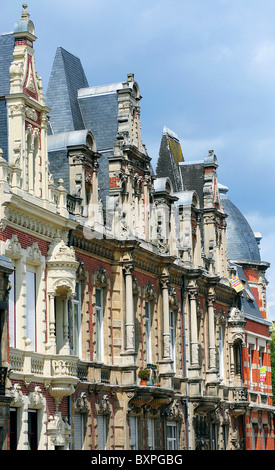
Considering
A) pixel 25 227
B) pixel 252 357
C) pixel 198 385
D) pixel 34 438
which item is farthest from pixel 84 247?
pixel 252 357

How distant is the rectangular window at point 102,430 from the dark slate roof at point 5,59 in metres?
13.6

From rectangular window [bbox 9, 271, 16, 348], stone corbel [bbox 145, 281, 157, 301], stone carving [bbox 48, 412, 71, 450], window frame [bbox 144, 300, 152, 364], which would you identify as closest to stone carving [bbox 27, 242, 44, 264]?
rectangular window [bbox 9, 271, 16, 348]

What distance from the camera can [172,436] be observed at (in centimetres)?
4953

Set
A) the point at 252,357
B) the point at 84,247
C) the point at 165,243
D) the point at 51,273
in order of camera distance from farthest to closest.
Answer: the point at 252,357 < the point at 165,243 < the point at 84,247 < the point at 51,273

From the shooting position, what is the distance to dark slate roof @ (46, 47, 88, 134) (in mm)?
47125

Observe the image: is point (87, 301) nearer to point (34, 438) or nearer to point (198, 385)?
A: point (34, 438)

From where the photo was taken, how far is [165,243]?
49.2 m

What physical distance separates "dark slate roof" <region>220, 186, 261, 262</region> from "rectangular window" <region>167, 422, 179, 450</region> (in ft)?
64.0

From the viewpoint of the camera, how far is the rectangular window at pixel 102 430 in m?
41.9

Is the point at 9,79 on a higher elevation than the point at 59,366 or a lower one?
higher

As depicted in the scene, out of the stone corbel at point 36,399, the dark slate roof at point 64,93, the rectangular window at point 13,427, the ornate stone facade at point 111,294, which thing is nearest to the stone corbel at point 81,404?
the ornate stone facade at point 111,294

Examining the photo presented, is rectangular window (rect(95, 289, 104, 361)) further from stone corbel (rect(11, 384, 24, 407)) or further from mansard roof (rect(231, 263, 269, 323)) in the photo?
mansard roof (rect(231, 263, 269, 323))

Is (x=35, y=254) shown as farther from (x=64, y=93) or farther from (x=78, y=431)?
(x=64, y=93)
